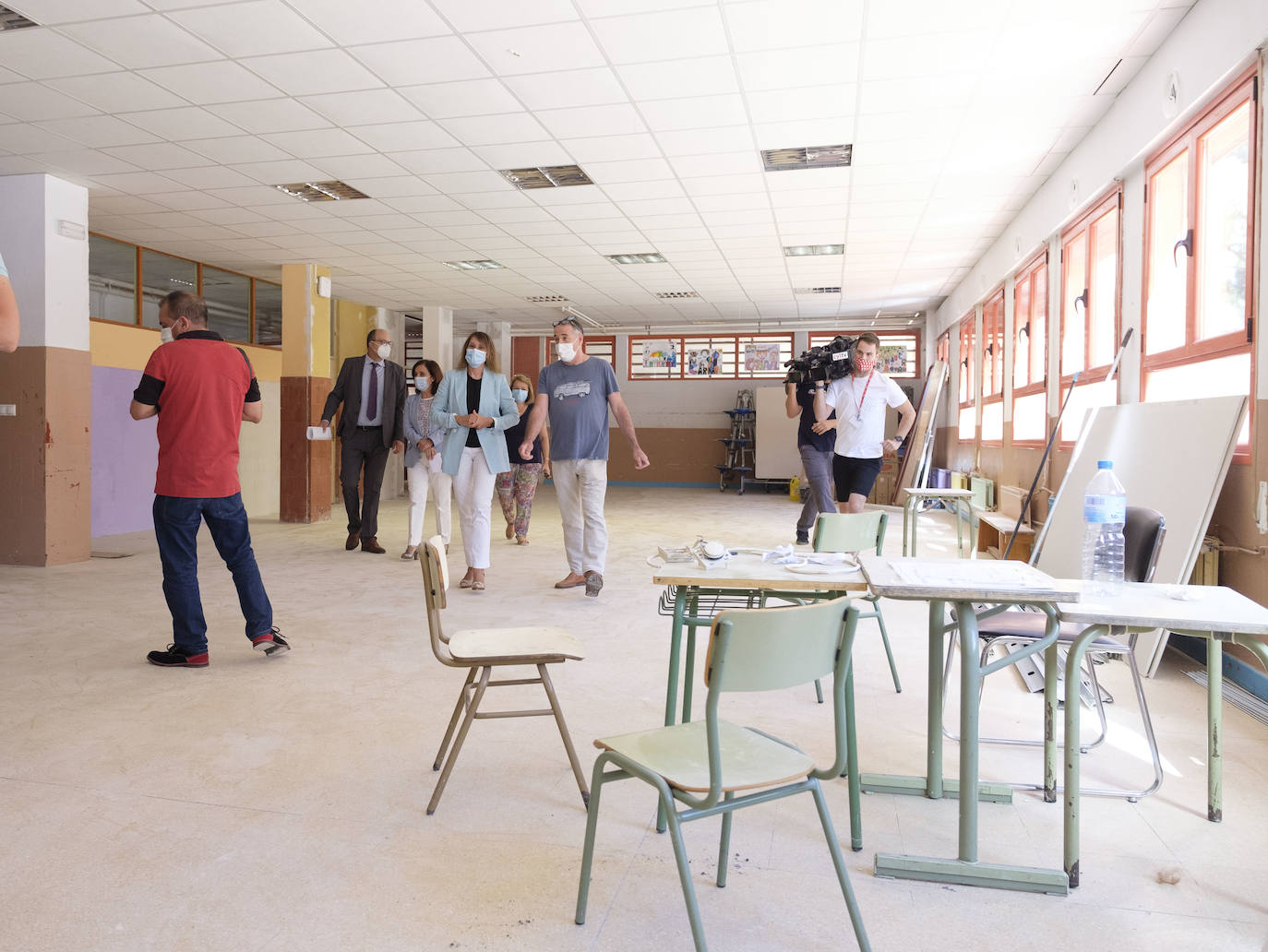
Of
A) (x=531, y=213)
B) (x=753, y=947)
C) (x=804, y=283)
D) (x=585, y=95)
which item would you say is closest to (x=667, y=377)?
(x=804, y=283)

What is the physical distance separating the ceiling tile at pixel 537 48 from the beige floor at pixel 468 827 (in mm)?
2934

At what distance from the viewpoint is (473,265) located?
32.0ft

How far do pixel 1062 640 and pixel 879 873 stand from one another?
854mm

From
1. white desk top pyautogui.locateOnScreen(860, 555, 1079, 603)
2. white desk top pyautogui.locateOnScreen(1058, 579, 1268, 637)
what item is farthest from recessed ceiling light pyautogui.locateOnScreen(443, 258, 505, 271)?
white desk top pyautogui.locateOnScreen(1058, 579, 1268, 637)

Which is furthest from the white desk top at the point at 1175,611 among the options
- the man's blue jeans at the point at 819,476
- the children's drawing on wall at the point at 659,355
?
the children's drawing on wall at the point at 659,355

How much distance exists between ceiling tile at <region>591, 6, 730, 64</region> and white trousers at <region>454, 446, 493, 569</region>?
7.45 feet

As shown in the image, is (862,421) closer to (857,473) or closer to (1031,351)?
(857,473)

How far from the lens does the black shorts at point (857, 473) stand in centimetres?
548

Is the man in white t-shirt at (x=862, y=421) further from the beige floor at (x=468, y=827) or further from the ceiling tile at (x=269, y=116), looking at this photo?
the ceiling tile at (x=269, y=116)

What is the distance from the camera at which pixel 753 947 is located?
63.8 inches

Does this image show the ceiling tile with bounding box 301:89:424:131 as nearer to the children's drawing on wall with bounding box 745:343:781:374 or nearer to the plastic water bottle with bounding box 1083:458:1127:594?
the plastic water bottle with bounding box 1083:458:1127:594

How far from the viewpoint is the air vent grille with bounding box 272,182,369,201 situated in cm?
676

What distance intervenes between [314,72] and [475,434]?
6.93 feet

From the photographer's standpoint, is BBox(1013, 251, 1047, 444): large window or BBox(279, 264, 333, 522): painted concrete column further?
BBox(279, 264, 333, 522): painted concrete column
